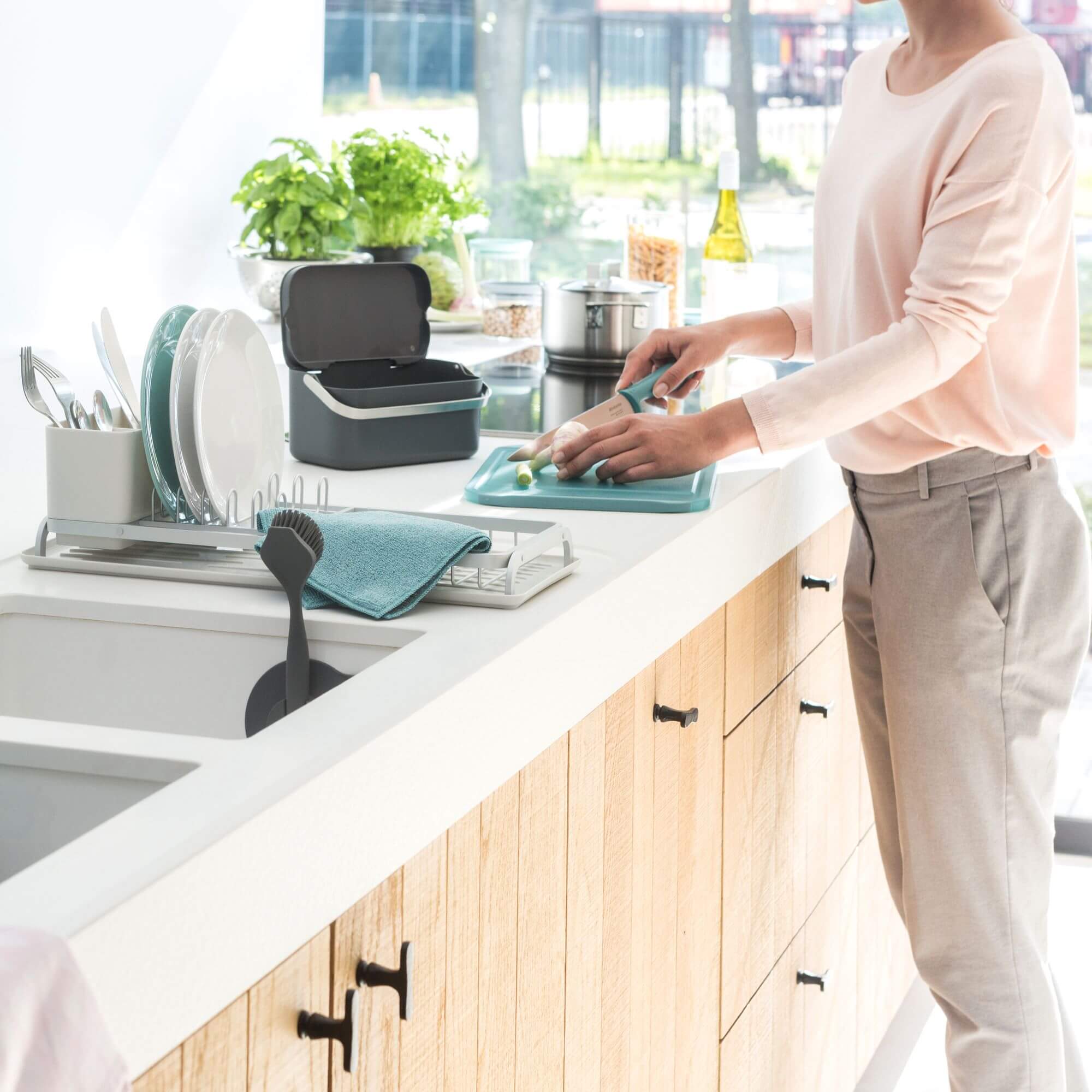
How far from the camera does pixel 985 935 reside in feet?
4.93

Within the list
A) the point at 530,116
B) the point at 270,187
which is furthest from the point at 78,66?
the point at 530,116

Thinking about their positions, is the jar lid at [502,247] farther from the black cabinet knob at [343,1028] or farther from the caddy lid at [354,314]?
the black cabinet knob at [343,1028]

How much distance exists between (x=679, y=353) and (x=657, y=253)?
0.77 metres

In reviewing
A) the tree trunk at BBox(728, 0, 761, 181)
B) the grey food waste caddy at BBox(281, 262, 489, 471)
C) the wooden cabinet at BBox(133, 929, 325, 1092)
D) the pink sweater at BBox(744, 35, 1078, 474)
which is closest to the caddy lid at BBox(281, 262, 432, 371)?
the grey food waste caddy at BBox(281, 262, 489, 471)

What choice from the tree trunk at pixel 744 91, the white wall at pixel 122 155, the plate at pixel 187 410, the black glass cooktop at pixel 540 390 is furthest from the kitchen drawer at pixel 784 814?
the tree trunk at pixel 744 91

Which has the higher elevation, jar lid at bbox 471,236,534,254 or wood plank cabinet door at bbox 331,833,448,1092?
jar lid at bbox 471,236,534,254

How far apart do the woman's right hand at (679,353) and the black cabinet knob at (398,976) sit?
893 mm

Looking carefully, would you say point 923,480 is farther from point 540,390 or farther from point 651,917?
point 540,390

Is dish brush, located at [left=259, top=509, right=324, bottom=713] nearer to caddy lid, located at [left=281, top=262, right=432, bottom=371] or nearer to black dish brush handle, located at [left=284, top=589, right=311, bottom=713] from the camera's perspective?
black dish brush handle, located at [left=284, top=589, right=311, bottom=713]

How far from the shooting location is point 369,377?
59.7 inches

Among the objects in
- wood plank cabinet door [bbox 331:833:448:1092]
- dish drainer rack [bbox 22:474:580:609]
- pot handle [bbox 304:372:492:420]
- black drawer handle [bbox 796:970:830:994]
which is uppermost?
pot handle [bbox 304:372:492:420]

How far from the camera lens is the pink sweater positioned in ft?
4.22

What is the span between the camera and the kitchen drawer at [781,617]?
1479 mm

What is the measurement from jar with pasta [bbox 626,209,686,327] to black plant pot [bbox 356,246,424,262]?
45 cm
